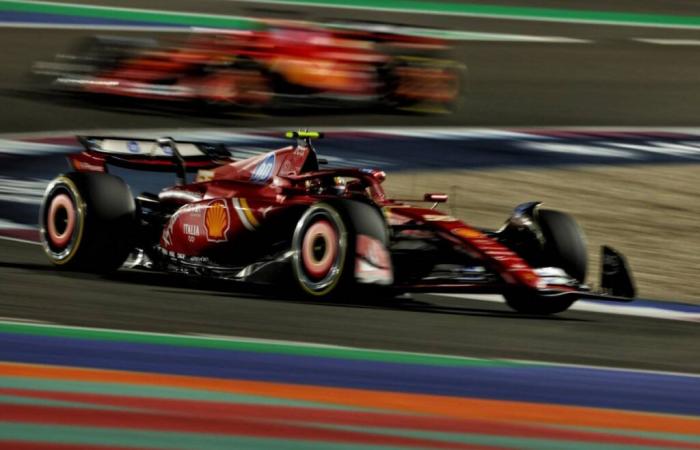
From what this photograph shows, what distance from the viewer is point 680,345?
7.57 m

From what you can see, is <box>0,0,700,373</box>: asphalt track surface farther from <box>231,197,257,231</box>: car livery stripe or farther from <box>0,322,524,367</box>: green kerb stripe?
<box>231,197,257,231</box>: car livery stripe

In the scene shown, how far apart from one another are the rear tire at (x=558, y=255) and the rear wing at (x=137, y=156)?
2.38 meters

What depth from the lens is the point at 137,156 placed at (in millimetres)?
9609

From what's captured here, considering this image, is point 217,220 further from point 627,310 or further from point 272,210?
point 627,310

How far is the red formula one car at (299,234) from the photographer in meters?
7.95

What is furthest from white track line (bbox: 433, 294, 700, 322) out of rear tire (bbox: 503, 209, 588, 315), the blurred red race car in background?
the blurred red race car in background

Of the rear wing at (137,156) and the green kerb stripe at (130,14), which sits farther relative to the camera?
the green kerb stripe at (130,14)

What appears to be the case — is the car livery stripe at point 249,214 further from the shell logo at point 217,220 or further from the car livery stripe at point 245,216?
the shell logo at point 217,220

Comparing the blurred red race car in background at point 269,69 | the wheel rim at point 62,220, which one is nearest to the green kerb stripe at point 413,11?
the blurred red race car in background at point 269,69

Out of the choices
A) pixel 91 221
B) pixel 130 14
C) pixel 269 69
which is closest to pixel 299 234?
pixel 91 221

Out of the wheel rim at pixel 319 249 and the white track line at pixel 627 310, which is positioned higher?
the wheel rim at pixel 319 249

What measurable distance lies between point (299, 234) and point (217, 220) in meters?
0.78

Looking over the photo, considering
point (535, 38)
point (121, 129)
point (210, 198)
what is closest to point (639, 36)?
point (535, 38)

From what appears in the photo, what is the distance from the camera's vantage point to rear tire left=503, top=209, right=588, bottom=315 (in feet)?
27.6
